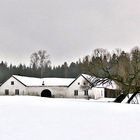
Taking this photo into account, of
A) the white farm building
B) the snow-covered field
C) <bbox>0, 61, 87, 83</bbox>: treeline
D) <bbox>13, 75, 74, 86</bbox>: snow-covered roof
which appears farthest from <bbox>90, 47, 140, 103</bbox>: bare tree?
<bbox>0, 61, 87, 83</bbox>: treeline

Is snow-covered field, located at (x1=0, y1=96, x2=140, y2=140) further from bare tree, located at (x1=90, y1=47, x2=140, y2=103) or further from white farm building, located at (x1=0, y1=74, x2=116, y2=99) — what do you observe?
white farm building, located at (x1=0, y1=74, x2=116, y2=99)

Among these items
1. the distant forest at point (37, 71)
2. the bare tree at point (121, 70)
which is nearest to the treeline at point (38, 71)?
the distant forest at point (37, 71)

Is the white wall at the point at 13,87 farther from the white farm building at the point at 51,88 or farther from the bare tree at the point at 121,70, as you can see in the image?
the bare tree at the point at 121,70

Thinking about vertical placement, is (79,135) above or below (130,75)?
below

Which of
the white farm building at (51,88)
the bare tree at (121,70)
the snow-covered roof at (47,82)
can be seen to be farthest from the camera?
the snow-covered roof at (47,82)

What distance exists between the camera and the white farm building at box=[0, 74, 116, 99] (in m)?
66.7

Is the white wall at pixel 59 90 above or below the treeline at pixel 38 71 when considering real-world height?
below

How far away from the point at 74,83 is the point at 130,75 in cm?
2988

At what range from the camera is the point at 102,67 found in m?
40.0

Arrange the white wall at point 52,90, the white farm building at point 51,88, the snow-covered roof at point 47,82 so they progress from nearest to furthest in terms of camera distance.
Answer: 1. the white farm building at point 51,88
2. the white wall at point 52,90
3. the snow-covered roof at point 47,82

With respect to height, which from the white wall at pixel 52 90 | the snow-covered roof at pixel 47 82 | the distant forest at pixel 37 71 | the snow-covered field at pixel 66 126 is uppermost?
the distant forest at pixel 37 71

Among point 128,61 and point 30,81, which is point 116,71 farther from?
point 30,81

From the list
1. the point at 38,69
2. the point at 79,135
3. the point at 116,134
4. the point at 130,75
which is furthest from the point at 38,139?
the point at 38,69

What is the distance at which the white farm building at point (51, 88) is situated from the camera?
6666 centimetres
